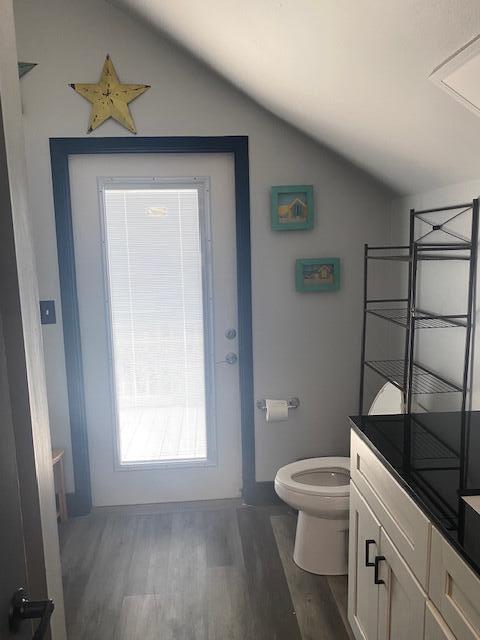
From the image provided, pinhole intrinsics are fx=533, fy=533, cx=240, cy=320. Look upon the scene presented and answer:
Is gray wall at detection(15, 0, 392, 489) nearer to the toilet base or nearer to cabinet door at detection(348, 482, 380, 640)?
the toilet base

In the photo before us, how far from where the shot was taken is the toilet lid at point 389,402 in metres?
2.38

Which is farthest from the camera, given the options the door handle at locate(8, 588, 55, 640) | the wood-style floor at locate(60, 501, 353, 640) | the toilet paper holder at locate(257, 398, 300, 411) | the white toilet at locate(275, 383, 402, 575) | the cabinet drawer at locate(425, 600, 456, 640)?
the toilet paper holder at locate(257, 398, 300, 411)

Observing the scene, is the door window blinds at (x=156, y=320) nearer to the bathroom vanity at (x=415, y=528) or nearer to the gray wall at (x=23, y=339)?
the bathroom vanity at (x=415, y=528)

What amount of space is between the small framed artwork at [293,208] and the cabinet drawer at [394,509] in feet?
4.21

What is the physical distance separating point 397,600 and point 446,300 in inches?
46.3

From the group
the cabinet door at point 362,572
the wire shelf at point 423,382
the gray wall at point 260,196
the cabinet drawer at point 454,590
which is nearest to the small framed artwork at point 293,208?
the gray wall at point 260,196

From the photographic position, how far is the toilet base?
2.38m

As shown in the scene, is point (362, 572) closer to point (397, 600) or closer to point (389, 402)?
point (397, 600)

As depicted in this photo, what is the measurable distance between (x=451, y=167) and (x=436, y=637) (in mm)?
1497

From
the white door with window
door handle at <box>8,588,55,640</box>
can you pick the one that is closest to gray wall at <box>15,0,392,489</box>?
the white door with window

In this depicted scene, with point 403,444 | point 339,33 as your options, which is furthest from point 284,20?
point 403,444

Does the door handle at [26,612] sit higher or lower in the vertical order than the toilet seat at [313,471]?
higher

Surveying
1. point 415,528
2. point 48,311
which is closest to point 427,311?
point 415,528

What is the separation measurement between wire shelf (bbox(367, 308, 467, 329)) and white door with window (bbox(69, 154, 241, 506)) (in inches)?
33.3
